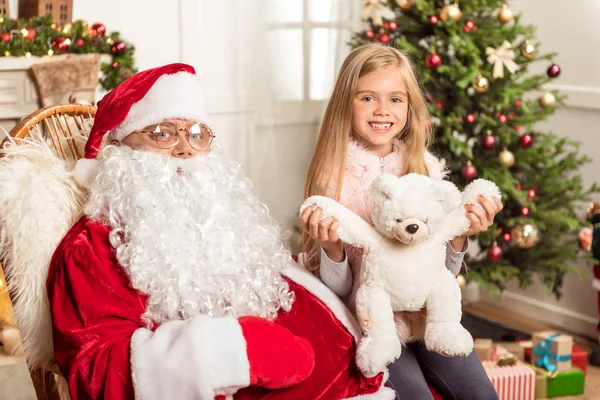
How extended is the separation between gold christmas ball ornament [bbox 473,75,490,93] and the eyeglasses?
1.76 metres

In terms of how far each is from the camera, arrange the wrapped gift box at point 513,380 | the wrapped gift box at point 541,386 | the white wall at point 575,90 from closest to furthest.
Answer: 1. the wrapped gift box at point 513,380
2. the wrapped gift box at point 541,386
3. the white wall at point 575,90

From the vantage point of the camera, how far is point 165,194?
5.67 feet

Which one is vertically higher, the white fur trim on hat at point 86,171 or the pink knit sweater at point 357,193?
the white fur trim on hat at point 86,171

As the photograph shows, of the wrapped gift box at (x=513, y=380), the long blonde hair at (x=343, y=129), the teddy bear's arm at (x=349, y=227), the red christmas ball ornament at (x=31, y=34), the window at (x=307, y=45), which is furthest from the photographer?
the window at (x=307, y=45)

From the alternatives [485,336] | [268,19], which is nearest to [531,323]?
[485,336]

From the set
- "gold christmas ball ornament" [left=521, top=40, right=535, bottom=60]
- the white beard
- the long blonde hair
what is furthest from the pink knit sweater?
"gold christmas ball ornament" [left=521, top=40, right=535, bottom=60]

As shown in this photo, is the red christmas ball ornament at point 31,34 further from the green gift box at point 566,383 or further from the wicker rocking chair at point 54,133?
the green gift box at point 566,383

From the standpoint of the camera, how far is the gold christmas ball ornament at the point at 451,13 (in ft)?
10.7

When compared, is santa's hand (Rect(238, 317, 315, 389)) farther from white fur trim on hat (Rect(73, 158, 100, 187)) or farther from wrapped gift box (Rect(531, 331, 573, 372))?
wrapped gift box (Rect(531, 331, 573, 372))

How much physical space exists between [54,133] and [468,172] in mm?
1893

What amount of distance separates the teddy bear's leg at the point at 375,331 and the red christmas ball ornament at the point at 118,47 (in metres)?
2.15

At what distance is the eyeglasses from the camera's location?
1.79m

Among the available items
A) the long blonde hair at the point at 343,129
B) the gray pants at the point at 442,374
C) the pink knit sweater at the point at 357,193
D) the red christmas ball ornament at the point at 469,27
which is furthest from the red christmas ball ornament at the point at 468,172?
the gray pants at the point at 442,374

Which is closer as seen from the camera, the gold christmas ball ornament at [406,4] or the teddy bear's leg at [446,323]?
the teddy bear's leg at [446,323]
